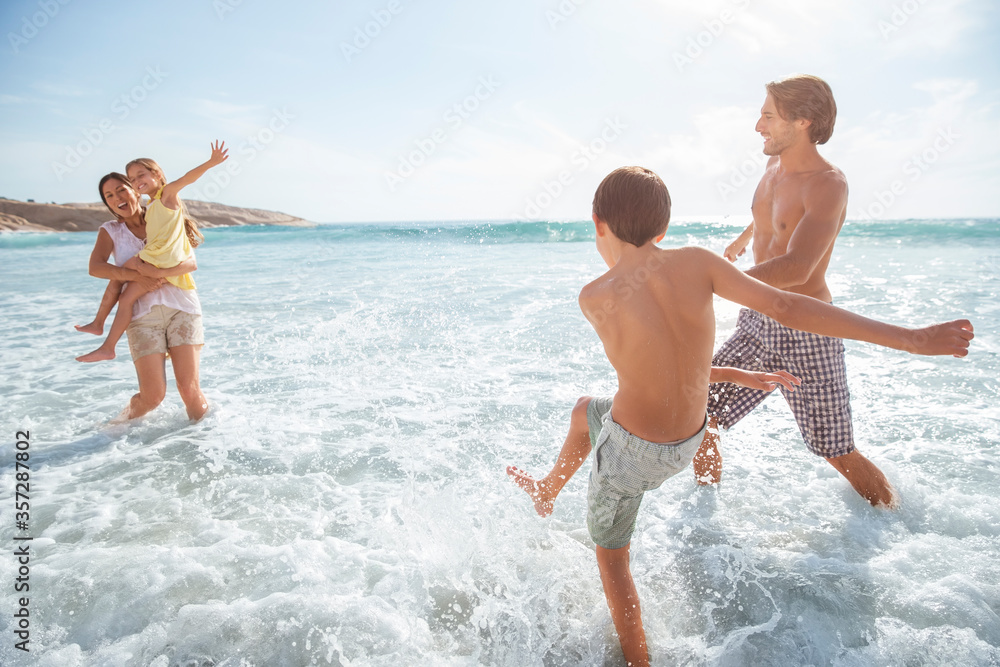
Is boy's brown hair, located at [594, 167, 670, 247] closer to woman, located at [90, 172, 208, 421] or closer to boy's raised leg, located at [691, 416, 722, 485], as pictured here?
boy's raised leg, located at [691, 416, 722, 485]

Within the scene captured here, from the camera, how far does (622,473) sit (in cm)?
204

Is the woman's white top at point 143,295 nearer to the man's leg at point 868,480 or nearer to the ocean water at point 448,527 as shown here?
the ocean water at point 448,527

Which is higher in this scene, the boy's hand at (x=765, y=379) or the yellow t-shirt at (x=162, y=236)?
the yellow t-shirt at (x=162, y=236)

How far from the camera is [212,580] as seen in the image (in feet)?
8.68

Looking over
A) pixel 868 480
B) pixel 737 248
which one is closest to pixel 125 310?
pixel 737 248

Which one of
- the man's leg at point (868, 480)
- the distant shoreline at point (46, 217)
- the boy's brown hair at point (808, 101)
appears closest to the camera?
the boy's brown hair at point (808, 101)

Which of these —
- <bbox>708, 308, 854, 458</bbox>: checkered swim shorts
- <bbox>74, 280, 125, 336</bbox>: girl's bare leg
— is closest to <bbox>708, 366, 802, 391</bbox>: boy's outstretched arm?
<bbox>708, 308, 854, 458</bbox>: checkered swim shorts

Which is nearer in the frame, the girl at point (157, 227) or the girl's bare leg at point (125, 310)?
the girl at point (157, 227)

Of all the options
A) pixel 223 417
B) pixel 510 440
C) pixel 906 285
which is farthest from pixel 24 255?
pixel 906 285

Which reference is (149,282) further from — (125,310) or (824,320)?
(824,320)

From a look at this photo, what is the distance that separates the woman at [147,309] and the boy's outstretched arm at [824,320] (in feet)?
12.6

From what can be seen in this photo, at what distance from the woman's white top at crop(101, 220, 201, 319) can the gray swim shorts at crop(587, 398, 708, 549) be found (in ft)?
10.8

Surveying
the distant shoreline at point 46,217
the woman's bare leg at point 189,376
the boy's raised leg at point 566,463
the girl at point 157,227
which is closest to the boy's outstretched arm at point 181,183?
the girl at point 157,227

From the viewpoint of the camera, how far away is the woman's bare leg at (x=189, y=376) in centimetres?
423
